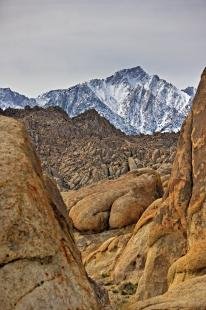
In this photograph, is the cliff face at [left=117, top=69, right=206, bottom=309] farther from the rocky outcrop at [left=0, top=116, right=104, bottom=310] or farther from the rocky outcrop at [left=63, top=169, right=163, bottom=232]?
the rocky outcrop at [left=63, top=169, right=163, bottom=232]

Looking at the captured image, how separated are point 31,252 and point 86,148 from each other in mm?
145900

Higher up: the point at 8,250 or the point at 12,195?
the point at 12,195

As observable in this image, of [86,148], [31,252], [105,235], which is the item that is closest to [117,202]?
[105,235]

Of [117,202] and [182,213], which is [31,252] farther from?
[117,202]

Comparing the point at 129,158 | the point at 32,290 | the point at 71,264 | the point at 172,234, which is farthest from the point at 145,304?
the point at 129,158

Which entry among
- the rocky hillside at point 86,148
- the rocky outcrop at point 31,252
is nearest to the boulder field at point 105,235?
the rocky outcrop at point 31,252

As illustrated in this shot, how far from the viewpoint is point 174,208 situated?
26.2 m

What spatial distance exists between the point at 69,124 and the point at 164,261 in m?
159

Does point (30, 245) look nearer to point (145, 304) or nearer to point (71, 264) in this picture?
point (71, 264)

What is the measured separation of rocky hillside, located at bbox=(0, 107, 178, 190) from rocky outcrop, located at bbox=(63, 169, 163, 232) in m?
57.6

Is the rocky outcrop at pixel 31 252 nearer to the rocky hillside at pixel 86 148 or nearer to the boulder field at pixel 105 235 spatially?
the boulder field at pixel 105 235

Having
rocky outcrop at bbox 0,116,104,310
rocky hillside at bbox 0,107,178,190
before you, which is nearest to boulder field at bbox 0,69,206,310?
rocky outcrop at bbox 0,116,104,310

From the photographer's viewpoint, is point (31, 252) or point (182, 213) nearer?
point (31, 252)

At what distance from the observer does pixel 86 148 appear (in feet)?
515
